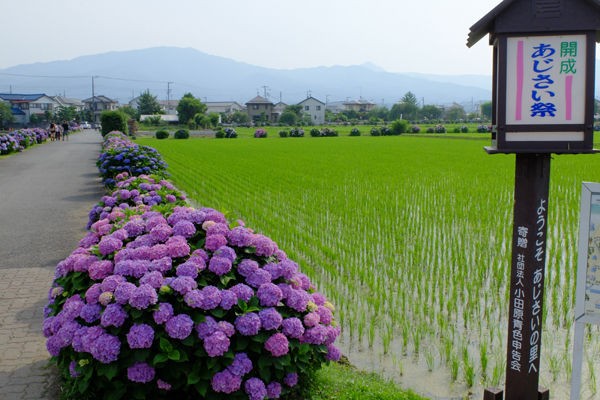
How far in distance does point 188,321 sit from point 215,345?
197 mm

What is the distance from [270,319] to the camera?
3424mm

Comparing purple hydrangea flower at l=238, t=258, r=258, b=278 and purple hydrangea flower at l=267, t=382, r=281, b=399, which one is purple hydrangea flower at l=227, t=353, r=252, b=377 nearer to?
purple hydrangea flower at l=267, t=382, r=281, b=399

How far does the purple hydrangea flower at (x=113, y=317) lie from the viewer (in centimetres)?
330

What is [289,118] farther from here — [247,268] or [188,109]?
[247,268]

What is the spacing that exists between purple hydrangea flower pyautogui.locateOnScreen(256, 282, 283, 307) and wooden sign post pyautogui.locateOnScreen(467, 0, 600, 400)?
139cm

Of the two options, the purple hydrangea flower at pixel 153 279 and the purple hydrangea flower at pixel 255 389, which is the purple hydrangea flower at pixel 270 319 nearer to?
the purple hydrangea flower at pixel 255 389

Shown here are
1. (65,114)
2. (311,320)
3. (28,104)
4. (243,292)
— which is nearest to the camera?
(243,292)

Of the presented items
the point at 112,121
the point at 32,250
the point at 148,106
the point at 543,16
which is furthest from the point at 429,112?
the point at 543,16

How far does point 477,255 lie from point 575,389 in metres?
4.34

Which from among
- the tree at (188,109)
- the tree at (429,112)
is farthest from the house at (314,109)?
the tree at (188,109)

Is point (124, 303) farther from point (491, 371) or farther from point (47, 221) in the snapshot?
point (47, 221)

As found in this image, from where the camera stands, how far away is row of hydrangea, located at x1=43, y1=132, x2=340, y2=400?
330 centimetres

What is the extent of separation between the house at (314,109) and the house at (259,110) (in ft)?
18.2

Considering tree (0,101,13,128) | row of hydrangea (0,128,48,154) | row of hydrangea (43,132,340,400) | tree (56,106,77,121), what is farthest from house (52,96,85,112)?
row of hydrangea (43,132,340,400)
